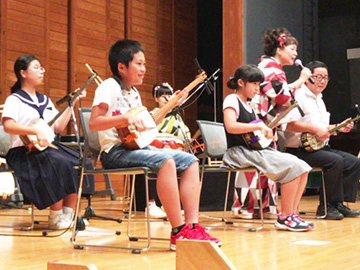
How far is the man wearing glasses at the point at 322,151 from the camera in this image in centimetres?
414

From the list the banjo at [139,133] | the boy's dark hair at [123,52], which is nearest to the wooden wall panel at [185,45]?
the boy's dark hair at [123,52]

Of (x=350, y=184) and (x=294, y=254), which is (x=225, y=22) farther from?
(x=294, y=254)

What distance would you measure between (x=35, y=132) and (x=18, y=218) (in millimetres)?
1279

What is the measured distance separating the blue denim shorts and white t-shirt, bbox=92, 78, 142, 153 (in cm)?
5

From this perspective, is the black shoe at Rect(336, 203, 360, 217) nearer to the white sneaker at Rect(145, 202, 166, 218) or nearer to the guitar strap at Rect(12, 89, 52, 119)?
the white sneaker at Rect(145, 202, 166, 218)

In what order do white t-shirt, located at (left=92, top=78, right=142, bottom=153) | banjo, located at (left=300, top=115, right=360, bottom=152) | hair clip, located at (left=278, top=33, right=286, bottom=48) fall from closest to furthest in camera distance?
white t-shirt, located at (left=92, top=78, right=142, bottom=153)
hair clip, located at (left=278, top=33, right=286, bottom=48)
banjo, located at (left=300, top=115, right=360, bottom=152)

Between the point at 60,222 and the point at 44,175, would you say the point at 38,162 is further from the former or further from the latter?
the point at 60,222

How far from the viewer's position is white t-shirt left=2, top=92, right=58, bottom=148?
3367 millimetres

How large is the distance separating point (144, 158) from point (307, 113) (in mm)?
2059

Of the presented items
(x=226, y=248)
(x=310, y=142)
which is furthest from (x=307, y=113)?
(x=226, y=248)

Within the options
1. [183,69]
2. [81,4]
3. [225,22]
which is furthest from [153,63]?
[225,22]

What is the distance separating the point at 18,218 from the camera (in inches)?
167

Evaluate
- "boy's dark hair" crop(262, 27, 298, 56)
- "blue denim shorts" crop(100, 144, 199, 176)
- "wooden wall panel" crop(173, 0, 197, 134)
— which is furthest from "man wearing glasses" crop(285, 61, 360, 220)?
"wooden wall panel" crop(173, 0, 197, 134)

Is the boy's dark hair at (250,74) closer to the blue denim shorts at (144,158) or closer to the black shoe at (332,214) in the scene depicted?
the blue denim shorts at (144,158)
